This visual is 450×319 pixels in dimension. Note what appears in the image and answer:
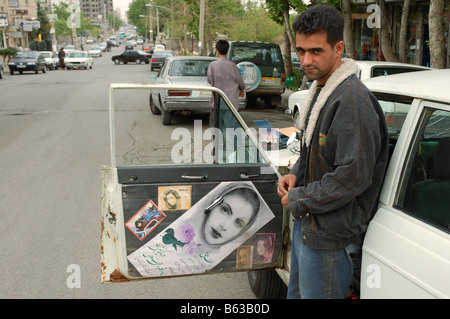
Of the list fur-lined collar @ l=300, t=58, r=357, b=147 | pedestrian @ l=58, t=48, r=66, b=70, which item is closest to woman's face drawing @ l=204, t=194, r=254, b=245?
fur-lined collar @ l=300, t=58, r=357, b=147

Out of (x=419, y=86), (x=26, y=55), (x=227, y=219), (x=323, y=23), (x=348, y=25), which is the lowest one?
(x=227, y=219)

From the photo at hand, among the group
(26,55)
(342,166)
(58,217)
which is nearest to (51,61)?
(26,55)

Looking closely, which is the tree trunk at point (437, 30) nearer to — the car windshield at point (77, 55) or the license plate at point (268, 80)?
the license plate at point (268, 80)

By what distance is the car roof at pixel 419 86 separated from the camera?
7.03 ft

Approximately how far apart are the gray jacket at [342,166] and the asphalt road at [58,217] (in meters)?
1.79

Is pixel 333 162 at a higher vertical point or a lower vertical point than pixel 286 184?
higher

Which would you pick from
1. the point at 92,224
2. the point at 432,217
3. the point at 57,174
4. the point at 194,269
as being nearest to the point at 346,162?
the point at 432,217

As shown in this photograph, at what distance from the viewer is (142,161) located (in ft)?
24.8

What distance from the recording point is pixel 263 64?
14.0 meters

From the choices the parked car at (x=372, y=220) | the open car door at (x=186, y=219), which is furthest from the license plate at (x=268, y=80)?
the open car door at (x=186, y=219)

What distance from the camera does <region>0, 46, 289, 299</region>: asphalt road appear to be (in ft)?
12.3

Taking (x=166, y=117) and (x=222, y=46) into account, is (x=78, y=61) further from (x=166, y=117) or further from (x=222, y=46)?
(x=222, y=46)

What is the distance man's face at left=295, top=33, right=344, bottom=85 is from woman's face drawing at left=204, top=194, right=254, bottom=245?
0.93 meters

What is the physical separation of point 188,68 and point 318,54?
10.1m
